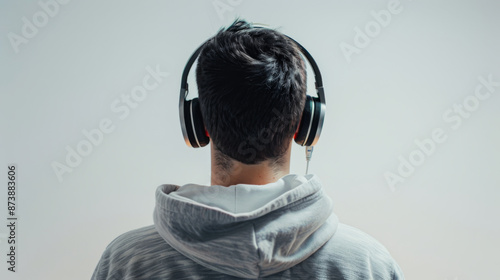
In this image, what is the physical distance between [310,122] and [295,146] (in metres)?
0.84

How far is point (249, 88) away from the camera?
0.70 m

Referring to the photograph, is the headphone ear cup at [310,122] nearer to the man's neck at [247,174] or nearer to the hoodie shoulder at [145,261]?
the man's neck at [247,174]

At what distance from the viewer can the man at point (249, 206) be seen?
628mm

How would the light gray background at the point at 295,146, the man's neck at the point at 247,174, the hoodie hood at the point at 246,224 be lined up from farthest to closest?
the light gray background at the point at 295,146, the man's neck at the point at 247,174, the hoodie hood at the point at 246,224

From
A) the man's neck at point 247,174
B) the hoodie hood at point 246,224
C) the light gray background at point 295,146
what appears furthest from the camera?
the light gray background at point 295,146

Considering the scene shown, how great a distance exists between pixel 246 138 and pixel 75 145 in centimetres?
101

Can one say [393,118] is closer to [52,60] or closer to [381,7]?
[381,7]
